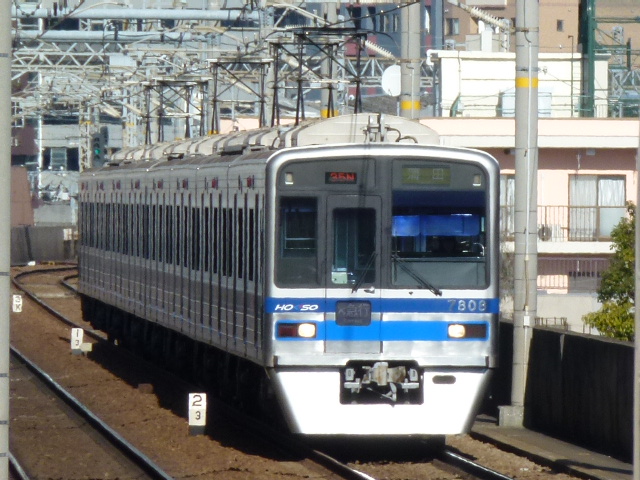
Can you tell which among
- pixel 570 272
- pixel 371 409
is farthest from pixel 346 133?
pixel 570 272

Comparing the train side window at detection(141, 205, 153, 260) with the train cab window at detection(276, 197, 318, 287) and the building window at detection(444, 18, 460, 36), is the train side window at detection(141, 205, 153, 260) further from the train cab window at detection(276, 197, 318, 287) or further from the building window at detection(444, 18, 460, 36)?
the building window at detection(444, 18, 460, 36)

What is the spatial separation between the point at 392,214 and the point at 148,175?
24.5 feet

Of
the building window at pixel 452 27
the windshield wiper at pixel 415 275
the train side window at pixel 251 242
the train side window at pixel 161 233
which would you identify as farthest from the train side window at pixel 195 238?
the building window at pixel 452 27

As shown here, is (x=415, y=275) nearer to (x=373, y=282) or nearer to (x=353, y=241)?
(x=373, y=282)

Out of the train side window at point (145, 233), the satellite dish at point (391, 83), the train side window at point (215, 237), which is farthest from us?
the satellite dish at point (391, 83)

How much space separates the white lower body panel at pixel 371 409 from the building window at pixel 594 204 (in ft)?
70.6

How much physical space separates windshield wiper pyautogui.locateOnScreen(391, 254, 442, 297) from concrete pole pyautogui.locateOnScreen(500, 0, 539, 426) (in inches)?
74.7

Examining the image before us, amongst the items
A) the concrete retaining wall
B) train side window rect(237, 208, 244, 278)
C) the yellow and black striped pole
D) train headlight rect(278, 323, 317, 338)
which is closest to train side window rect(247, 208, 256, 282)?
train side window rect(237, 208, 244, 278)

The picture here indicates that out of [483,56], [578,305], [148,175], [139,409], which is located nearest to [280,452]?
[139,409]

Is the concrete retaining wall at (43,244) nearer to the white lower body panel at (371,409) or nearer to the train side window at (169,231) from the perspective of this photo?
the train side window at (169,231)

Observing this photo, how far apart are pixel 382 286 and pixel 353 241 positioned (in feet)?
1.46

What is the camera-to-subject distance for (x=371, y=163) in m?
11.9

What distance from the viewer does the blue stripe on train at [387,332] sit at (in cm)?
1166

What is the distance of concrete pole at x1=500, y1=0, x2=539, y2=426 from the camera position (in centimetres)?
1343
